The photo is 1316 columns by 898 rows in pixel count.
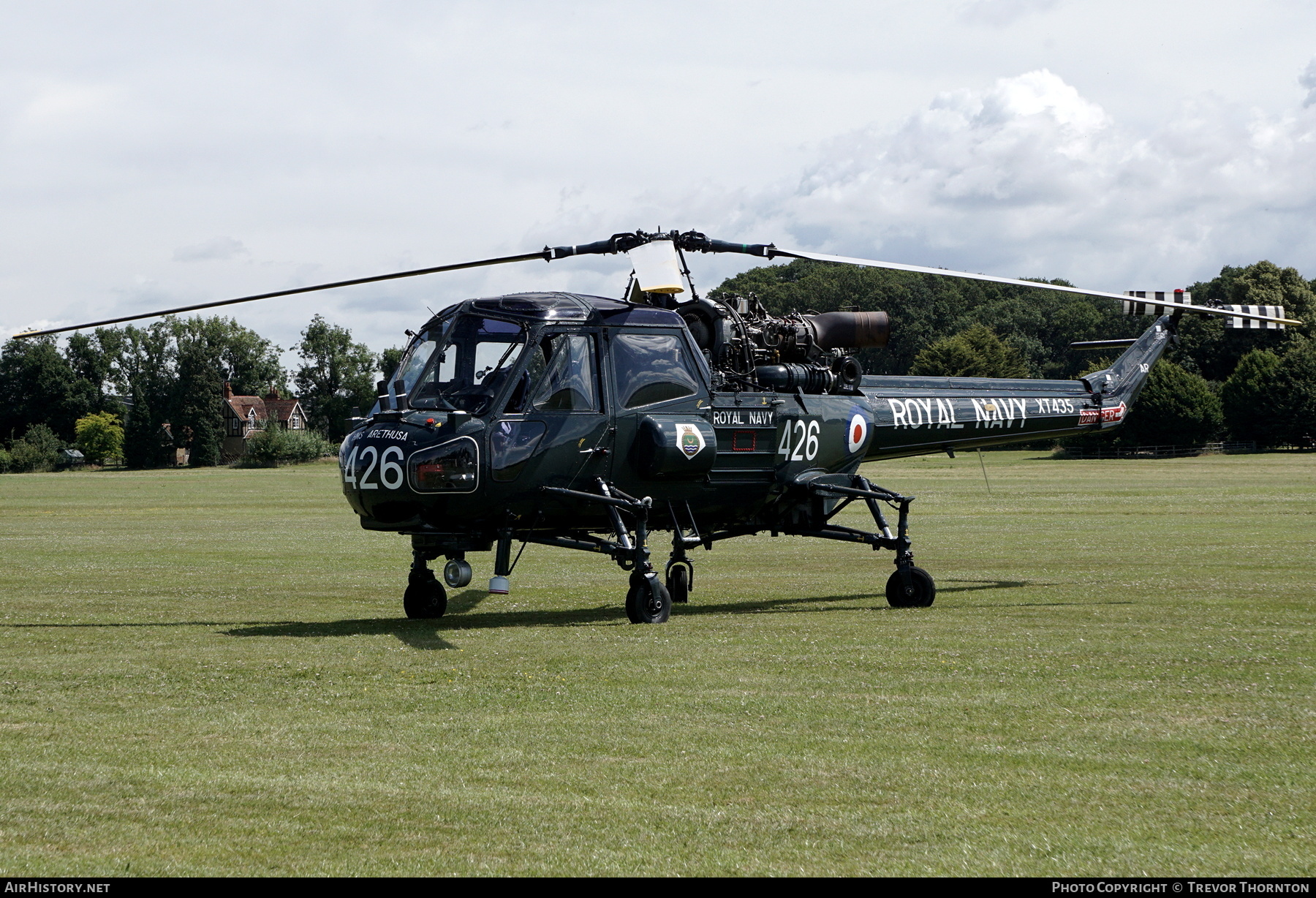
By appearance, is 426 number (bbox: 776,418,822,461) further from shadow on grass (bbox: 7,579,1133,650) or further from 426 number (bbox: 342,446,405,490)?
426 number (bbox: 342,446,405,490)

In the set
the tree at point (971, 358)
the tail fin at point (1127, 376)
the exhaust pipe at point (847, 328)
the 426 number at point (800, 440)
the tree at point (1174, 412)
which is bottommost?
the tree at point (1174, 412)

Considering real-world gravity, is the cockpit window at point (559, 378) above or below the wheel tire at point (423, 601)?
above

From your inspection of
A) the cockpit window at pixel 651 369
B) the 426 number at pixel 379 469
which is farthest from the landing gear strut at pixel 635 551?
the 426 number at pixel 379 469

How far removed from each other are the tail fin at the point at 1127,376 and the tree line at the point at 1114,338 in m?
50.7

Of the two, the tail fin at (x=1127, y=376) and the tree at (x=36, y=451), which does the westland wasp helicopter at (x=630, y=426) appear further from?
the tree at (x=36, y=451)

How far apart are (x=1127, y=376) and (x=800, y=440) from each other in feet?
24.3

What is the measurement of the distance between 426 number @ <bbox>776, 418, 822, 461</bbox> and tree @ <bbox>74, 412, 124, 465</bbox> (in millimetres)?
144412

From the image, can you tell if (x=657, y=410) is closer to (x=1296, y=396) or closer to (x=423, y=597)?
(x=423, y=597)

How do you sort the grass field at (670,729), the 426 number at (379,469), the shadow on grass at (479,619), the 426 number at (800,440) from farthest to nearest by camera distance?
the 426 number at (800,440) → the shadow on grass at (479,619) → the 426 number at (379,469) → the grass field at (670,729)

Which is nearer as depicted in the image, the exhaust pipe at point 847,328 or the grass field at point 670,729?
the grass field at point 670,729

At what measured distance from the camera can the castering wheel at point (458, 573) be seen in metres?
15.4

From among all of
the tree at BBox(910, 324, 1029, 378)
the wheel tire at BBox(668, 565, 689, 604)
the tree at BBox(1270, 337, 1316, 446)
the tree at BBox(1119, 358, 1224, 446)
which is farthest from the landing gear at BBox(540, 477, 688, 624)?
the tree at BBox(1270, 337, 1316, 446)

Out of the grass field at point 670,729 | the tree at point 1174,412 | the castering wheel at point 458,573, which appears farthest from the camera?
the tree at point 1174,412

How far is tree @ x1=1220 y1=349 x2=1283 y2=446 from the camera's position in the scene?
→ 10456 centimetres
